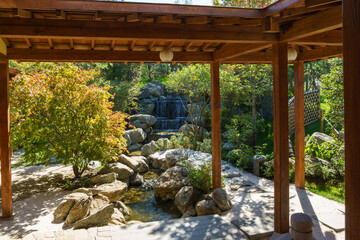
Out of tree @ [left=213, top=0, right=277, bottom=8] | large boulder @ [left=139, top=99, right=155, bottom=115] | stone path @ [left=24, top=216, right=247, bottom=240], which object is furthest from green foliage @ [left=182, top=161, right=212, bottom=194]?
large boulder @ [left=139, top=99, right=155, bottom=115]

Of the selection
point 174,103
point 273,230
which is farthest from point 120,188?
point 174,103

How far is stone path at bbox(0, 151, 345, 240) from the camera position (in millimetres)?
4031

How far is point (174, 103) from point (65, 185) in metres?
12.7

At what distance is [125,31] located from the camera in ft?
11.4

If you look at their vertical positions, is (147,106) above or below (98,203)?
above

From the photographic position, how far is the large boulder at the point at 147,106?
1816cm

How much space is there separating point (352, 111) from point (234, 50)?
11.3 feet

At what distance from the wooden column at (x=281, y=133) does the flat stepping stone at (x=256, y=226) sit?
193 mm

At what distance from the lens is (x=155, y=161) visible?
10.1 m

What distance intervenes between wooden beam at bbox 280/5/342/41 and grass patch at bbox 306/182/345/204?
3.80m

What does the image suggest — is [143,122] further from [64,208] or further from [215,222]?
[215,222]

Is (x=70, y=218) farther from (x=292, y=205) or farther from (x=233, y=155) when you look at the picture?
(x=233, y=155)

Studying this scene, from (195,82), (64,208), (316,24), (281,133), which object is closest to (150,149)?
(195,82)

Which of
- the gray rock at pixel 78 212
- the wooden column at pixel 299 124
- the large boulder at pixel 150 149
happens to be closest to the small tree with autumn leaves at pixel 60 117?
the gray rock at pixel 78 212
